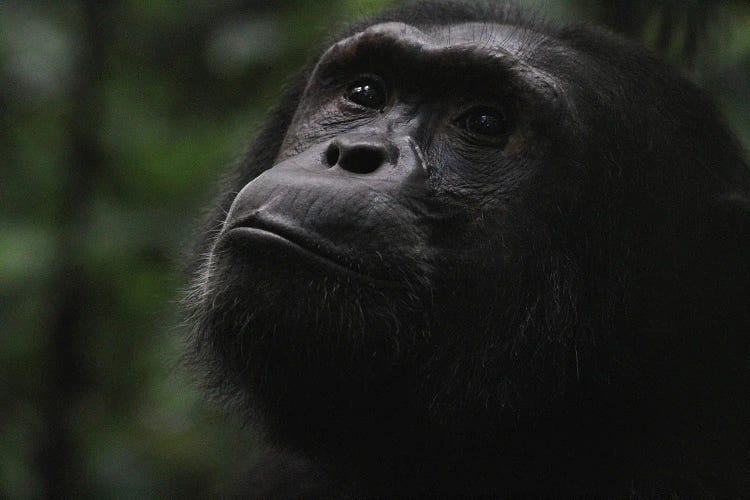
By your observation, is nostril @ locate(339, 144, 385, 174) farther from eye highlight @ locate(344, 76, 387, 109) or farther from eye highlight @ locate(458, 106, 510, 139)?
eye highlight @ locate(344, 76, 387, 109)

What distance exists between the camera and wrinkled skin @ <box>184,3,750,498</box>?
3.47 m

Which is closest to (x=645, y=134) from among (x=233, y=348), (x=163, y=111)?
(x=233, y=348)

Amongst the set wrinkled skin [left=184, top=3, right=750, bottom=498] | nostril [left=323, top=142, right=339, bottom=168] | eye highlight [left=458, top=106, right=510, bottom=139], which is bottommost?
wrinkled skin [left=184, top=3, right=750, bottom=498]

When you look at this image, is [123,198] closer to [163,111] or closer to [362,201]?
[163,111]

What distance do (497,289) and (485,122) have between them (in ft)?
2.04

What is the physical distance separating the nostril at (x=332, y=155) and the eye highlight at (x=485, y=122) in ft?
1.81

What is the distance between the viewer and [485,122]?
3.84 m

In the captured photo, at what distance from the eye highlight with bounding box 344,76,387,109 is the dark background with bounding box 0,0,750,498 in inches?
55.3

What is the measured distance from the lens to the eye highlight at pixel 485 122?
384cm

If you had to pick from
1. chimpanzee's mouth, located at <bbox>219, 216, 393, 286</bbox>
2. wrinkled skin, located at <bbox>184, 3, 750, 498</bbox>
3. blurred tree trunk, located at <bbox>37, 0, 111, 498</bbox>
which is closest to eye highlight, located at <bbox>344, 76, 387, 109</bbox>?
wrinkled skin, located at <bbox>184, 3, 750, 498</bbox>

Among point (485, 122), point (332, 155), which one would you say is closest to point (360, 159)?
point (332, 155)

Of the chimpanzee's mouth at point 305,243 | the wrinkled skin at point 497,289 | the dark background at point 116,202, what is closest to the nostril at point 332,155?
the wrinkled skin at point 497,289

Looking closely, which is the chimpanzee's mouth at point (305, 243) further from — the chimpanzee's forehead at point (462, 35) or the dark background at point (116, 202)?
the dark background at point (116, 202)

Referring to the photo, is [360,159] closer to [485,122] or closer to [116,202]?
[485,122]
